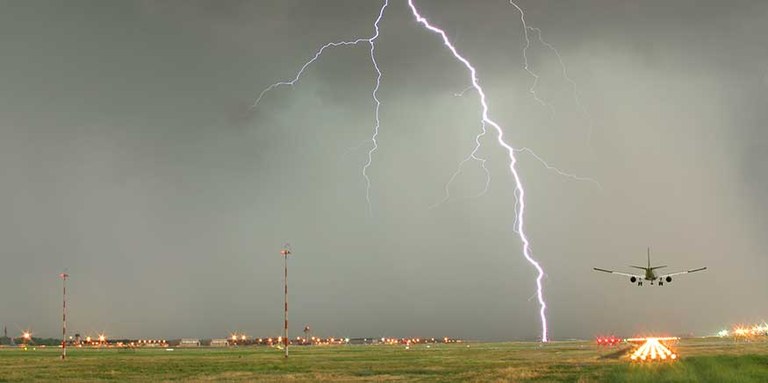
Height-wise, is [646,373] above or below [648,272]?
below

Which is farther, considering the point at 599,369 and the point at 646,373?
the point at 599,369

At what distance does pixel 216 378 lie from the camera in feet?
179

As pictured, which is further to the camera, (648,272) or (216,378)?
(648,272)

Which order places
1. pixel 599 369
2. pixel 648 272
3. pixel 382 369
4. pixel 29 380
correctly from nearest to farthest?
pixel 29 380, pixel 599 369, pixel 382 369, pixel 648 272

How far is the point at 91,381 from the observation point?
5212 centimetres

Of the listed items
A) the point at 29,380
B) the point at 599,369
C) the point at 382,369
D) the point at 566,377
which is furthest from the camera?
the point at 382,369

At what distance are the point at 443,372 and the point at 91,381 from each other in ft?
83.2

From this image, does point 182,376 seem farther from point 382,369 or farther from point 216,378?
point 382,369

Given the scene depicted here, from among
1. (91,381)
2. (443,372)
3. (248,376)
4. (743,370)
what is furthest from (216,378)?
(743,370)

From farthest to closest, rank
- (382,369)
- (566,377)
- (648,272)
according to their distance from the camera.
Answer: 1. (648,272)
2. (382,369)
3. (566,377)

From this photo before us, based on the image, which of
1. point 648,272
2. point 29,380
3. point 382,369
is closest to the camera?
point 29,380

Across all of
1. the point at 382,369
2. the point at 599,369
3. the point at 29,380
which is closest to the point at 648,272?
the point at 599,369

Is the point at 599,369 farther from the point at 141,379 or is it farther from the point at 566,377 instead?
the point at 141,379

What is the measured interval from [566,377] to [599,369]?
9.68 meters
